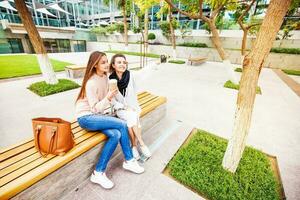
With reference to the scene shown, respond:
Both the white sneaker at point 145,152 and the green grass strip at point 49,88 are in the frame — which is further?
the green grass strip at point 49,88

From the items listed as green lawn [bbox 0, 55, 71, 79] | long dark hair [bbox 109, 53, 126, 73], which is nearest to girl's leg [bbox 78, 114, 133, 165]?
long dark hair [bbox 109, 53, 126, 73]

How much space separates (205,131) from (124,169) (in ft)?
6.63

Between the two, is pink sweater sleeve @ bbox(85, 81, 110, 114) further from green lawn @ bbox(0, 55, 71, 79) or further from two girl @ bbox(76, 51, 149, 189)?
green lawn @ bbox(0, 55, 71, 79)

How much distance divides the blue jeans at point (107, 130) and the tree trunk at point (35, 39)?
460 centimetres

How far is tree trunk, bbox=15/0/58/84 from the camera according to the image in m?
4.87

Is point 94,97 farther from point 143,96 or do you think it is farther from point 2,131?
point 2,131

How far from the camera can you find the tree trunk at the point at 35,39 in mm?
4873

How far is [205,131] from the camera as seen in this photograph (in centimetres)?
354

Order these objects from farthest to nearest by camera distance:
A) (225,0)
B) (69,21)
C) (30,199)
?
(69,21)
(225,0)
(30,199)

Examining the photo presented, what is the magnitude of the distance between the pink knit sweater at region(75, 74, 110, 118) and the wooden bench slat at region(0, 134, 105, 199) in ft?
1.42

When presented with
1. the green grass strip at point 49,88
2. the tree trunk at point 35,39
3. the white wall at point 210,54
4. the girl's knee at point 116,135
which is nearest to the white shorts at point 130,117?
the girl's knee at point 116,135

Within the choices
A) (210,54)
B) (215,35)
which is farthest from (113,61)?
(210,54)

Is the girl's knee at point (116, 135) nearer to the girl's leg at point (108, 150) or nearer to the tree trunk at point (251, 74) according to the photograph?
the girl's leg at point (108, 150)

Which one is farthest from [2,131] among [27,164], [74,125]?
[27,164]
